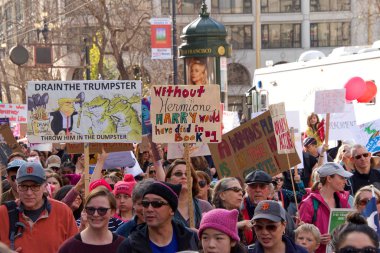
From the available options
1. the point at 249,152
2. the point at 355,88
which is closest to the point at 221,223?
the point at 249,152

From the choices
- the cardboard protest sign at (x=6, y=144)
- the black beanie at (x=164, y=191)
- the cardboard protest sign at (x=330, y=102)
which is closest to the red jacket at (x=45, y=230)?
the black beanie at (x=164, y=191)

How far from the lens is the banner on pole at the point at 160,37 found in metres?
29.0

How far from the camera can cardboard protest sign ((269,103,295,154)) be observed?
1058 cm

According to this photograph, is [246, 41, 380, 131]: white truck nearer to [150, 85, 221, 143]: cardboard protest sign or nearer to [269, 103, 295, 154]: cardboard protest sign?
[269, 103, 295, 154]: cardboard protest sign

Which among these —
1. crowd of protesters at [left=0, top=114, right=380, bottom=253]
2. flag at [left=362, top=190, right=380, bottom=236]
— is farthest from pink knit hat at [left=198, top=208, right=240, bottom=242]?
flag at [left=362, top=190, right=380, bottom=236]

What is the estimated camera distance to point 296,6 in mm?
67750

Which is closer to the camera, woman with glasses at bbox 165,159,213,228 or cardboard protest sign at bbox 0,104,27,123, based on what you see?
woman with glasses at bbox 165,159,213,228

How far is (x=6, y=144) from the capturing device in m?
14.5

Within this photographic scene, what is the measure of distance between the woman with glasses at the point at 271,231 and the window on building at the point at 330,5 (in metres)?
60.0

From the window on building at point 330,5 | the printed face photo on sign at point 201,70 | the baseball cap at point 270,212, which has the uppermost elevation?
the window on building at point 330,5

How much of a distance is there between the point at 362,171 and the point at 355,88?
7875 millimetres

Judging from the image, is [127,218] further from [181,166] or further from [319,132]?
[319,132]

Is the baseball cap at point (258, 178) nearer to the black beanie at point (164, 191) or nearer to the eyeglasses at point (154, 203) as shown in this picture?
the black beanie at point (164, 191)

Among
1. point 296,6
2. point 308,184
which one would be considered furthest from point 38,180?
point 296,6
